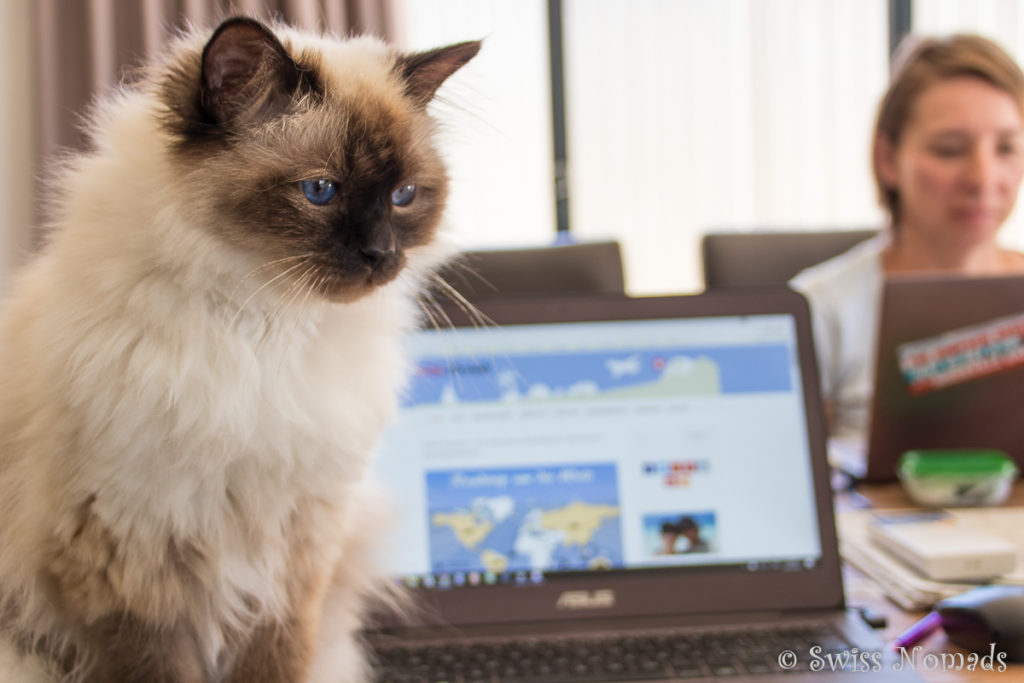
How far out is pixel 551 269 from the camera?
177 centimetres

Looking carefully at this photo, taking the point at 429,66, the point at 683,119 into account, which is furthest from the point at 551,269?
the point at 683,119

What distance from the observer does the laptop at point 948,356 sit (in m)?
1.33

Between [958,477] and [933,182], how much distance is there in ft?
3.41

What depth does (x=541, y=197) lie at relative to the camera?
4000 mm

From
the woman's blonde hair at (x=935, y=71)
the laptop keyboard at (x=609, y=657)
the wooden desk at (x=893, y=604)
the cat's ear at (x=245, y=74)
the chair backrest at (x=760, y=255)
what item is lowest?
the wooden desk at (x=893, y=604)

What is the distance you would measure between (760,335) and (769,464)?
0.54 ft

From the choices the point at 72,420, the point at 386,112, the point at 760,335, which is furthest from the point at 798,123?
the point at 72,420

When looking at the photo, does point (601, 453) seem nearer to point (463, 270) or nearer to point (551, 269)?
point (463, 270)

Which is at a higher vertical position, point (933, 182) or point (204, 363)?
point (933, 182)

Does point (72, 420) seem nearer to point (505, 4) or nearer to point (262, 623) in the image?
point (262, 623)

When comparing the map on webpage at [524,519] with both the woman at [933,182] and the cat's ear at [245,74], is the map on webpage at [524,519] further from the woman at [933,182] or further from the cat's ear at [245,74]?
the woman at [933,182]

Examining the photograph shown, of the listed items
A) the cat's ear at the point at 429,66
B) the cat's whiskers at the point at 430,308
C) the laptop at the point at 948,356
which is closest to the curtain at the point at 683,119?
the laptop at the point at 948,356

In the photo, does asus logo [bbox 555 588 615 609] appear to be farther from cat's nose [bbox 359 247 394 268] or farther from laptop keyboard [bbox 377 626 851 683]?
cat's nose [bbox 359 247 394 268]

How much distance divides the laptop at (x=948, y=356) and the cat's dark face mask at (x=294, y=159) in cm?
88
